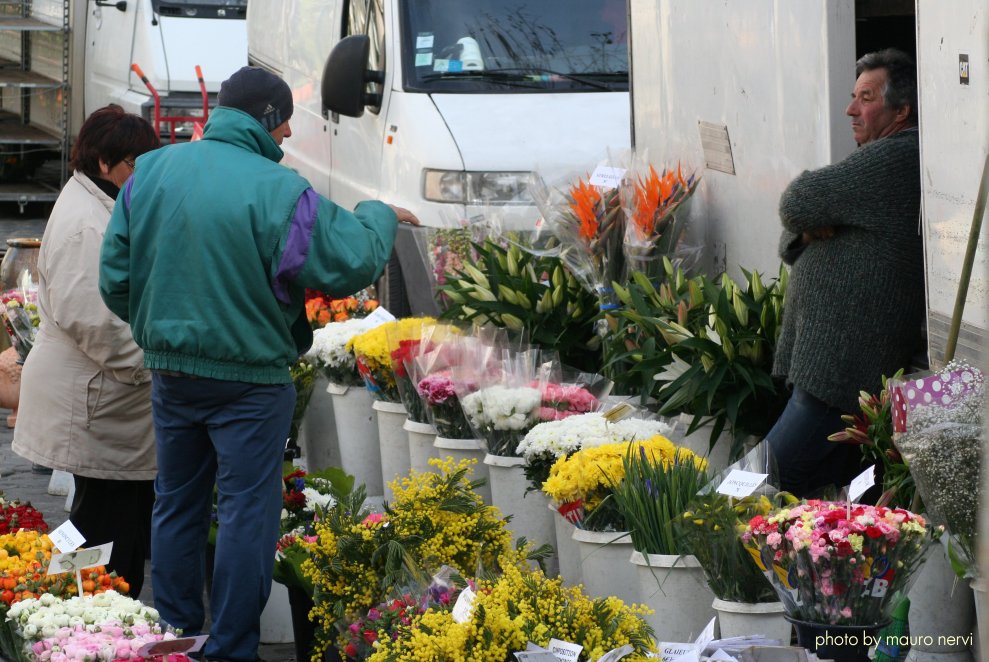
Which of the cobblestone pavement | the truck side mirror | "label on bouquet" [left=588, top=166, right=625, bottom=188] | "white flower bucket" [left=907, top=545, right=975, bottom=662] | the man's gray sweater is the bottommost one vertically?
the cobblestone pavement

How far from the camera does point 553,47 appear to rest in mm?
7793

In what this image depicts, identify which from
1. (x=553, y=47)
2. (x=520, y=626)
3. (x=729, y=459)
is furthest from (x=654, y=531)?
(x=553, y=47)

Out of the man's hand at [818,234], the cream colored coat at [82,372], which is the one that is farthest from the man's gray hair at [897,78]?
the cream colored coat at [82,372]

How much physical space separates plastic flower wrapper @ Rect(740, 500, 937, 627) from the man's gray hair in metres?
1.53

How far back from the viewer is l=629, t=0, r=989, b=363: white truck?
3.41 m

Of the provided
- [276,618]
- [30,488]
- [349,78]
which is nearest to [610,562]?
[276,618]

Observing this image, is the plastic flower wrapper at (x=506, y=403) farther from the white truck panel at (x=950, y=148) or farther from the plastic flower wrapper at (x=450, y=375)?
the white truck panel at (x=950, y=148)

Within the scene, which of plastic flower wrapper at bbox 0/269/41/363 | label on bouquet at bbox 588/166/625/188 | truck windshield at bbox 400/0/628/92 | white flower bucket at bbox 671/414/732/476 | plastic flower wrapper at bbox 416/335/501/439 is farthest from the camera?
truck windshield at bbox 400/0/628/92

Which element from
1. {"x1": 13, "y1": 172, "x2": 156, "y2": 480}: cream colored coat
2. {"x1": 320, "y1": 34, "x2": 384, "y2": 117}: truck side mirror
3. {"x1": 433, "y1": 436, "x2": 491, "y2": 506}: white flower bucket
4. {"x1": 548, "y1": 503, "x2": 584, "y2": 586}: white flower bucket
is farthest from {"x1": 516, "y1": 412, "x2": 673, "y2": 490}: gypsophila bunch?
{"x1": 320, "y1": 34, "x2": 384, "y2": 117}: truck side mirror

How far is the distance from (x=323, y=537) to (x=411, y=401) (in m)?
1.24

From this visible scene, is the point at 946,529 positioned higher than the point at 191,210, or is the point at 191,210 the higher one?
the point at 191,210

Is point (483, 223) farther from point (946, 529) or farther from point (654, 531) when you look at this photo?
point (946, 529)

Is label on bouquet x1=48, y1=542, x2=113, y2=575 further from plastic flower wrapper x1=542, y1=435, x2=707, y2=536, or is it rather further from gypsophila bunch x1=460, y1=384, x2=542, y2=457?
gypsophila bunch x1=460, y1=384, x2=542, y2=457

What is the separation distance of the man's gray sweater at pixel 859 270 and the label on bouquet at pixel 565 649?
4.72 ft
